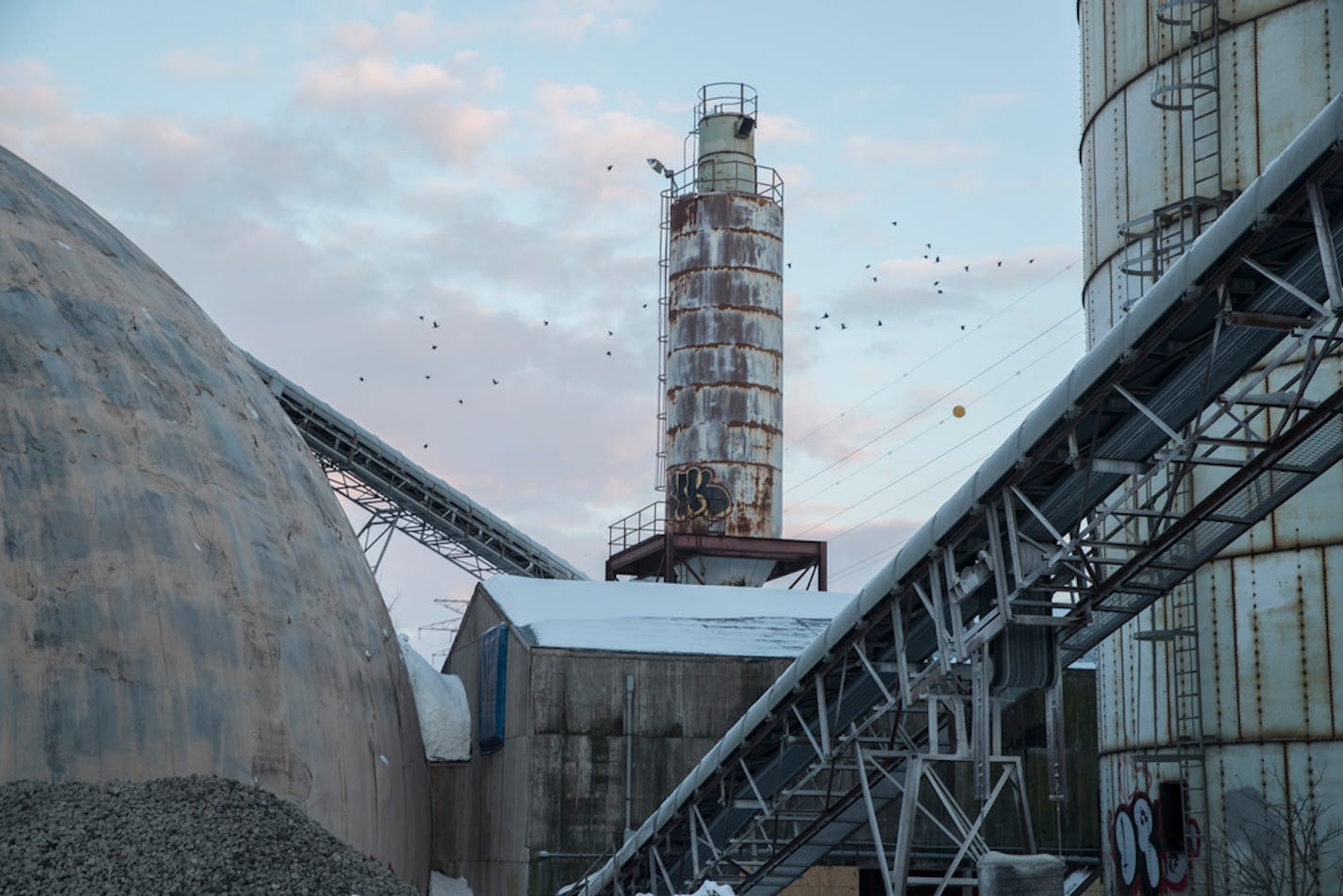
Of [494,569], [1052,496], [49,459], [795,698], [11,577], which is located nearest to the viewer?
[1052,496]

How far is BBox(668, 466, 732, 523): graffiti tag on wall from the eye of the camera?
50.8 meters

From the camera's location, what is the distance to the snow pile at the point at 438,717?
33.5 meters

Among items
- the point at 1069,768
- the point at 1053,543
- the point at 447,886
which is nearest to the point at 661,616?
the point at 447,886

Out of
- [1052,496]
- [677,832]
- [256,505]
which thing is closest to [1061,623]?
[1052,496]

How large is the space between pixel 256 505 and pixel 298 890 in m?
9.25

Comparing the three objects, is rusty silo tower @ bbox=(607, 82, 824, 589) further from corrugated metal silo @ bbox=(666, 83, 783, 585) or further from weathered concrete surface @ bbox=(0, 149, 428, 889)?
weathered concrete surface @ bbox=(0, 149, 428, 889)

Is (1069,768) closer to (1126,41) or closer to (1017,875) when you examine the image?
(1017,875)

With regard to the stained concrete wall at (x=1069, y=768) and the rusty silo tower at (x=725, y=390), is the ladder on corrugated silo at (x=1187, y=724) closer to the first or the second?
the stained concrete wall at (x=1069, y=768)

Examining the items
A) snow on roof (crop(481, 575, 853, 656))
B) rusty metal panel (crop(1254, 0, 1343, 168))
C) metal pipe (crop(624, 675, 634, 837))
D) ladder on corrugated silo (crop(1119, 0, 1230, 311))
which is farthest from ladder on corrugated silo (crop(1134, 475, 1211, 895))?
metal pipe (crop(624, 675, 634, 837))

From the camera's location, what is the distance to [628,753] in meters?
30.5

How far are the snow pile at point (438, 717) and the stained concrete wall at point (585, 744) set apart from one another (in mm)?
1676

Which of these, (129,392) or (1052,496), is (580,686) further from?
(1052,496)

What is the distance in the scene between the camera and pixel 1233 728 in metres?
22.7

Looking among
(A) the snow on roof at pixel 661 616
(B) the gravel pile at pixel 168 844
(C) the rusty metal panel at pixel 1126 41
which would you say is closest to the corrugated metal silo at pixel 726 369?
(A) the snow on roof at pixel 661 616
